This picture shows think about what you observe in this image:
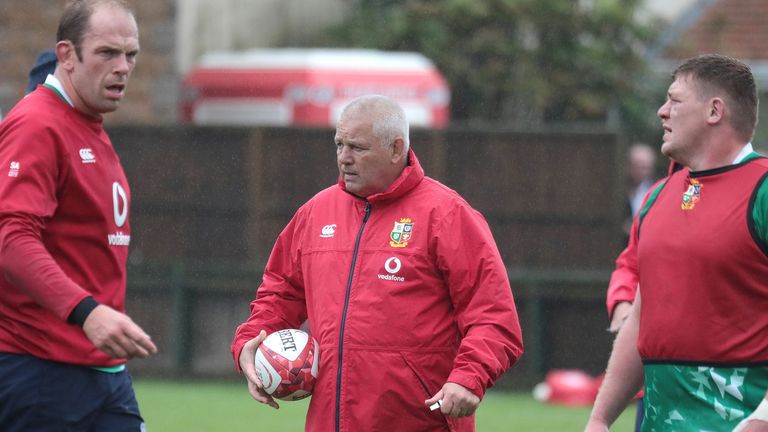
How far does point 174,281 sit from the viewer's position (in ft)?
51.6

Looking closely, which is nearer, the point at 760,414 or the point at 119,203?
the point at 760,414

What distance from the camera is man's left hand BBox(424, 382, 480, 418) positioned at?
5691 mm

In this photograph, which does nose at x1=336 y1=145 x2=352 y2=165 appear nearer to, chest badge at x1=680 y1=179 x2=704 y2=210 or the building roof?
chest badge at x1=680 y1=179 x2=704 y2=210

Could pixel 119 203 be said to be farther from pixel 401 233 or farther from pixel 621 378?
pixel 621 378

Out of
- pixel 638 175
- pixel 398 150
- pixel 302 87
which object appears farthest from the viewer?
pixel 302 87

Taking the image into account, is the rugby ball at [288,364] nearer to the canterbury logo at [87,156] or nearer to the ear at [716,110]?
the canterbury logo at [87,156]

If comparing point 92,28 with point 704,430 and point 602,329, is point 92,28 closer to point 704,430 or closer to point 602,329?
point 704,430

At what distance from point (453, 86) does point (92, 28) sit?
1732cm

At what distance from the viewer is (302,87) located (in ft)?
60.3

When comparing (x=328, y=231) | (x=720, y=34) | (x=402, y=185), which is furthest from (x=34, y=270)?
(x=720, y=34)

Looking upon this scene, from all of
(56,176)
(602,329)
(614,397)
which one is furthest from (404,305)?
(602,329)

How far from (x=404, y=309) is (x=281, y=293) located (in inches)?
26.0

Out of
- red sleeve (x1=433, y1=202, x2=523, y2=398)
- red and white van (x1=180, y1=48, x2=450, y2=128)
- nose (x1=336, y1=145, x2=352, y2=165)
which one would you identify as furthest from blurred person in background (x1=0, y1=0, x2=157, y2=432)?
red and white van (x1=180, y1=48, x2=450, y2=128)

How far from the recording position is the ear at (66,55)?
20.6ft
